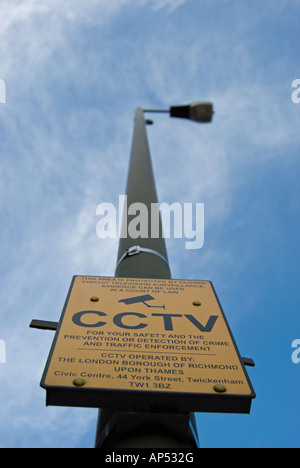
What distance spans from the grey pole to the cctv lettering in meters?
0.60

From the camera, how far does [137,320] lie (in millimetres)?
3340

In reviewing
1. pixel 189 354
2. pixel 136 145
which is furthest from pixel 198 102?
pixel 189 354

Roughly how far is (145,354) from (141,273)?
1349 mm

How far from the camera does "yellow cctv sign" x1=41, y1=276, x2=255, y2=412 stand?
8.80 feet

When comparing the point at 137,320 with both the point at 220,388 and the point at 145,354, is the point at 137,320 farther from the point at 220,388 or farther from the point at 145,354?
the point at 220,388

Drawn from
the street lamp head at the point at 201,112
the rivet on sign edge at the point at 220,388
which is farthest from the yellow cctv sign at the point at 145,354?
the street lamp head at the point at 201,112

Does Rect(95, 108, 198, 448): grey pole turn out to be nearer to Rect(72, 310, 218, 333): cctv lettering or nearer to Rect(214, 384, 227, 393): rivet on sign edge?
Rect(214, 384, 227, 393): rivet on sign edge

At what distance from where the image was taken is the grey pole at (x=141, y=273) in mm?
2559

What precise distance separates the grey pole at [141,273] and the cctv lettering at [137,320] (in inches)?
23.5

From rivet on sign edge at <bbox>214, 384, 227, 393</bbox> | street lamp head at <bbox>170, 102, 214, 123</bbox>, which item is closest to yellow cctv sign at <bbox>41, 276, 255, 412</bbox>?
rivet on sign edge at <bbox>214, 384, 227, 393</bbox>

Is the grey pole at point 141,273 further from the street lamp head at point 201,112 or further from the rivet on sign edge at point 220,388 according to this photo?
the street lamp head at point 201,112

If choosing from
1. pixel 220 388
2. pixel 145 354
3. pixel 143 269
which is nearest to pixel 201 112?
pixel 143 269
